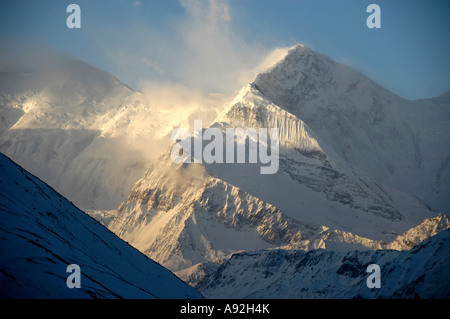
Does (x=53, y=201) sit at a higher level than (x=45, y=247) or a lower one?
higher
